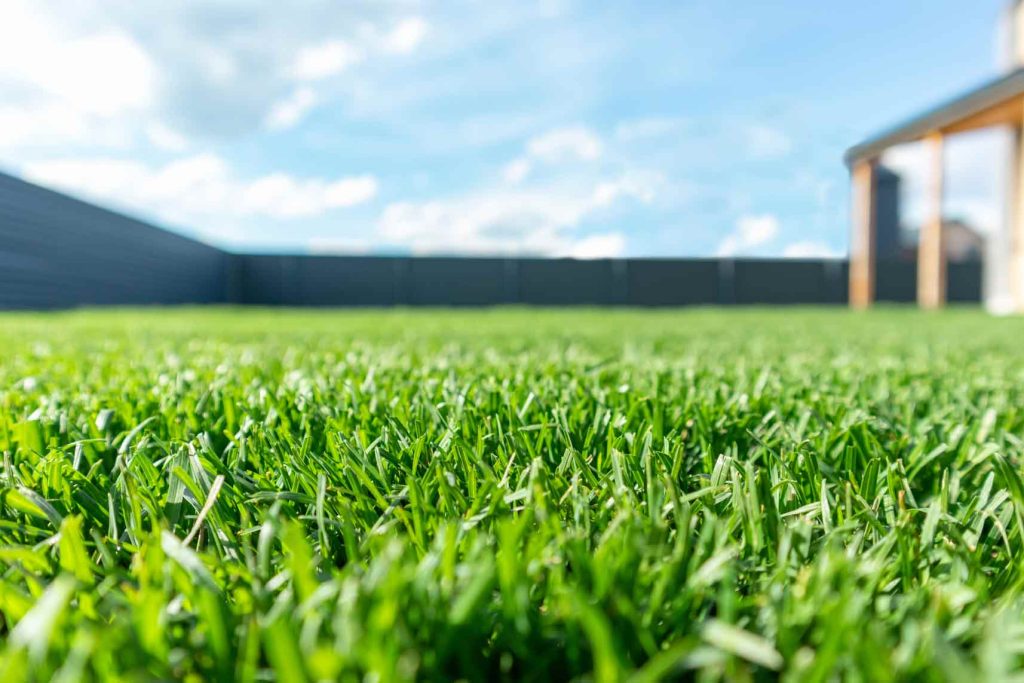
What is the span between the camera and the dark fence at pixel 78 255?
1084cm

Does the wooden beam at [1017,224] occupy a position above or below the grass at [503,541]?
above

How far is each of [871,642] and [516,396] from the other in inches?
32.9

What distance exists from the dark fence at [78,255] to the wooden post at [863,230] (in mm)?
15459

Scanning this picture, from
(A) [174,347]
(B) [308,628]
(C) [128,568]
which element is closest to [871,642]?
(B) [308,628]

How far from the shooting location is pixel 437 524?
0.61m

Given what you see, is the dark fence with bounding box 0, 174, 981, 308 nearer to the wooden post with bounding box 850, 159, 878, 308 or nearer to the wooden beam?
the wooden post with bounding box 850, 159, 878, 308

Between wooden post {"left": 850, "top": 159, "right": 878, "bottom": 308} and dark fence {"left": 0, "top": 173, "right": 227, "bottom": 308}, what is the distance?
15459 mm

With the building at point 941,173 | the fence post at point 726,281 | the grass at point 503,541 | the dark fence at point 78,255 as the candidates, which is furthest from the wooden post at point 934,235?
the dark fence at point 78,255

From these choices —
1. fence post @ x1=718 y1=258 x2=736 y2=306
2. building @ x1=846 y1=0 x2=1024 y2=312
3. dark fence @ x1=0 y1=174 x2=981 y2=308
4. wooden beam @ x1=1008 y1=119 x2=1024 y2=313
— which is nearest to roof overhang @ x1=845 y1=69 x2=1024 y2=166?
building @ x1=846 y1=0 x2=1024 y2=312

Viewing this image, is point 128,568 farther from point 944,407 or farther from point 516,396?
point 944,407

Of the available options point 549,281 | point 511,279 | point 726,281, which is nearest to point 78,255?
point 511,279

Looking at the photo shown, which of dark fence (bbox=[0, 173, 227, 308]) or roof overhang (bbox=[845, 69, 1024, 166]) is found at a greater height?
roof overhang (bbox=[845, 69, 1024, 166])

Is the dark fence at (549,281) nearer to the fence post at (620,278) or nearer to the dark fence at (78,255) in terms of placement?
the fence post at (620,278)

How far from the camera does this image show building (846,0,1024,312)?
1010 centimetres
